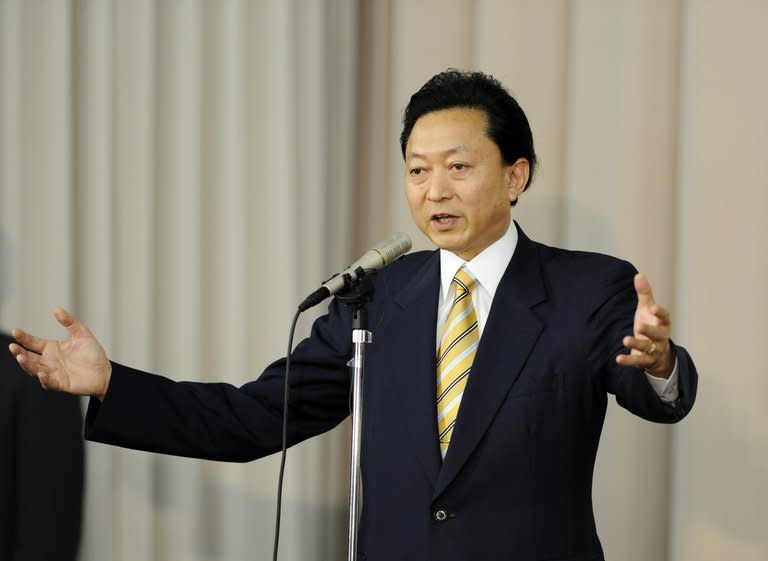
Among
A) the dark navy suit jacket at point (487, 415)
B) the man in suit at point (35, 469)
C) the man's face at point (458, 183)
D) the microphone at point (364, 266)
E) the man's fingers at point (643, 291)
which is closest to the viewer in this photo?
the man's fingers at point (643, 291)

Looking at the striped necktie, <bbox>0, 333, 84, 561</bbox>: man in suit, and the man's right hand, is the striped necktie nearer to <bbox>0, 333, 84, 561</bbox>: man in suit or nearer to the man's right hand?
the man's right hand

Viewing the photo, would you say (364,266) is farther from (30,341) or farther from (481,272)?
(30,341)

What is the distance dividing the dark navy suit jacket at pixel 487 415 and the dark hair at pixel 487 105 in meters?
0.22

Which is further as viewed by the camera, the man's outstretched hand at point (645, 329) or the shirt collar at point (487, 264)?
the shirt collar at point (487, 264)

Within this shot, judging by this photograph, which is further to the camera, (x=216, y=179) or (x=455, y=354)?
(x=216, y=179)

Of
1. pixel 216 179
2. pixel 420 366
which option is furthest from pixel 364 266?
pixel 216 179

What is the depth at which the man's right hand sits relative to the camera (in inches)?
76.1

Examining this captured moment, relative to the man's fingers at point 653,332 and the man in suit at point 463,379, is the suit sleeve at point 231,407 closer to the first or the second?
the man in suit at point 463,379

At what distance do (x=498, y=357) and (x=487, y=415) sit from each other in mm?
121

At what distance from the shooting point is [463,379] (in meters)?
2.01

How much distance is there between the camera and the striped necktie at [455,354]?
1.99 metres

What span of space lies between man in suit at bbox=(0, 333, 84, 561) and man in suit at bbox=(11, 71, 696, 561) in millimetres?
966

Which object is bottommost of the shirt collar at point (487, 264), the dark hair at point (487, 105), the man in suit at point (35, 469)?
the man in suit at point (35, 469)

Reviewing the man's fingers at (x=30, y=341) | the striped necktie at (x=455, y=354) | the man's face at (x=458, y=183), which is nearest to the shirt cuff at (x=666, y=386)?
the striped necktie at (x=455, y=354)
